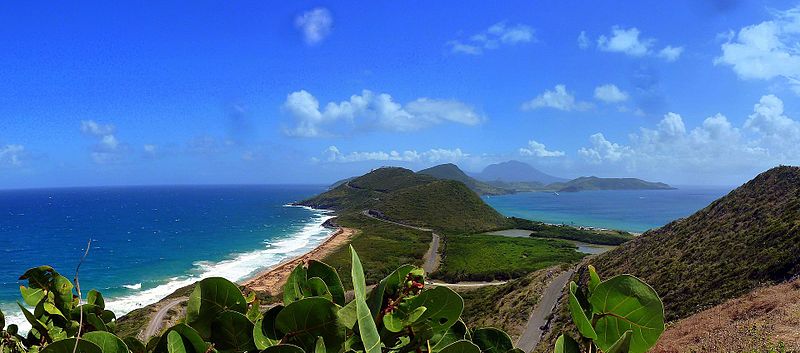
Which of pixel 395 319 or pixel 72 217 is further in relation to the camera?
pixel 72 217

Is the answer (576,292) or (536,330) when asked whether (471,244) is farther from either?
(576,292)

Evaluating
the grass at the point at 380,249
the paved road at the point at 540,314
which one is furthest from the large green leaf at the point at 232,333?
the grass at the point at 380,249

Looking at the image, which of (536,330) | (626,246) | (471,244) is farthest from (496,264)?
(536,330)

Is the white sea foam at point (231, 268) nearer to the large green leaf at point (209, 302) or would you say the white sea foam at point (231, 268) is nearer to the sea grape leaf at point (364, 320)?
A: the large green leaf at point (209, 302)

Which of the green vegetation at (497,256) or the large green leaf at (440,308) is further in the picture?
the green vegetation at (497,256)

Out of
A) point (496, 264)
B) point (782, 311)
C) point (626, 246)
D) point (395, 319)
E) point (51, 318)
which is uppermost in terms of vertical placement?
point (395, 319)

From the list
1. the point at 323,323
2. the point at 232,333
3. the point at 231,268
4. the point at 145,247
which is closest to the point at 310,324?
the point at 323,323

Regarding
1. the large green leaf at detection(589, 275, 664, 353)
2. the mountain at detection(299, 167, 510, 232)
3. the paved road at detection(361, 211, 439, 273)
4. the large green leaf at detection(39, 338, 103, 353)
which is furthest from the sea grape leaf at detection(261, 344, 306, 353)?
the mountain at detection(299, 167, 510, 232)
